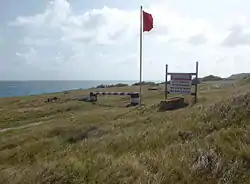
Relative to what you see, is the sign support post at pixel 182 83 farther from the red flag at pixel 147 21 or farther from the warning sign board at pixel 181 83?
the red flag at pixel 147 21

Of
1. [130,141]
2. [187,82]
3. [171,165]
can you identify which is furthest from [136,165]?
[187,82]

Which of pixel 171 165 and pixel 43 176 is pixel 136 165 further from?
pixel 43 176

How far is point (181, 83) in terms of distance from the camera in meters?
17.5

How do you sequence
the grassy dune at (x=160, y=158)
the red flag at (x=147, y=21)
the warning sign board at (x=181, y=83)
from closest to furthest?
the grassy dune at (x=160, y=158)
the warning sign board at (x=181, y=83)
the red flag at (x=147, y=21)

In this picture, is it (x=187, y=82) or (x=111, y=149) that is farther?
(x=187, y=82)

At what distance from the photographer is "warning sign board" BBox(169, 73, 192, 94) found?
17.3 m

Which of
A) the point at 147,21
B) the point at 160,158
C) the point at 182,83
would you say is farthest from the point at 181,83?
the point at 160,158

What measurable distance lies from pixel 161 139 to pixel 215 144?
5.88 feet

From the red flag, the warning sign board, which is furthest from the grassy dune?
the red flag

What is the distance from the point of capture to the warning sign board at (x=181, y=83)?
17.3 m

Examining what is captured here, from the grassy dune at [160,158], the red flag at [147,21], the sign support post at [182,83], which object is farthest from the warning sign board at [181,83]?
the grassy dune at [160,158]

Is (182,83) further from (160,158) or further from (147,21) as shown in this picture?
(160,158)

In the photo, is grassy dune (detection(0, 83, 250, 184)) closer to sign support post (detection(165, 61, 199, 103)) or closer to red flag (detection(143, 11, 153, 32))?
sign support post (detection(165, 61, 199, 103))

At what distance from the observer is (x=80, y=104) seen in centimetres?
2716
